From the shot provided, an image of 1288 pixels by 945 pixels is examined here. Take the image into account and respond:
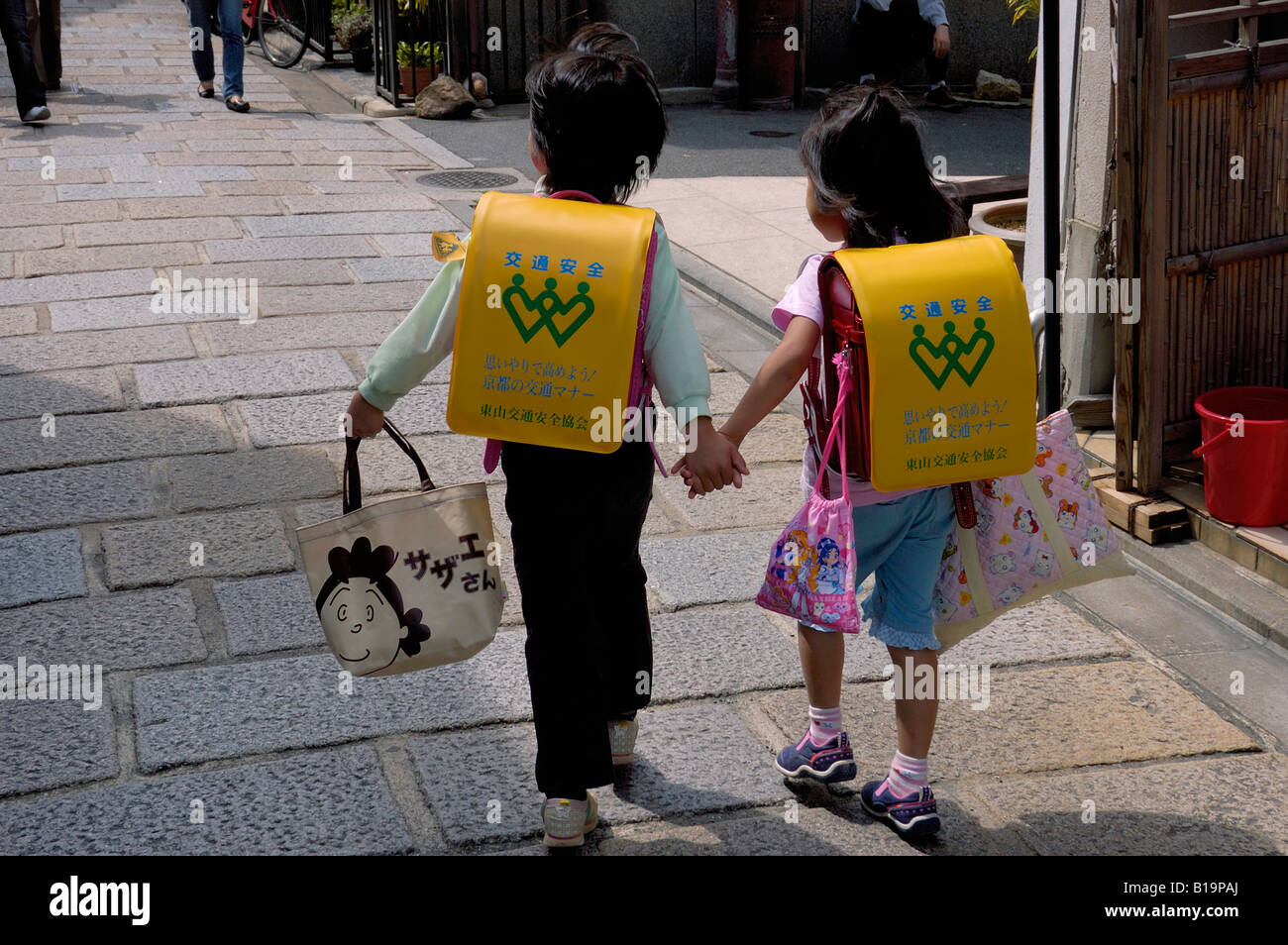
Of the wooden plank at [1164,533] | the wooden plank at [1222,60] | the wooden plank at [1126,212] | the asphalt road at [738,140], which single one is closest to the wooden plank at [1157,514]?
the wooden plank at [1164,533]

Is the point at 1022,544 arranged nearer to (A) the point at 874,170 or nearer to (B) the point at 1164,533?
(A) the point at 874,170

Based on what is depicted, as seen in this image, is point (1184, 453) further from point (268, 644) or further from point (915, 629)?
point (268, 644)

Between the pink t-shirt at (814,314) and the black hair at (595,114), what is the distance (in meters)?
0.35

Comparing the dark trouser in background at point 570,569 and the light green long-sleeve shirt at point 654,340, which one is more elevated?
the light green long-sleeve shirt at point 654,340

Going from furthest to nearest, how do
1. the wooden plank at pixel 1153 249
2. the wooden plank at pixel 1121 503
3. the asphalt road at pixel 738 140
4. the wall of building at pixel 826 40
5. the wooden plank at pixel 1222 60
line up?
the wall of building at pixel 826 40 → the asphalt road at pixel 738 140 → the wooden plank at pixel 1121 503 → the wooden plank at pixel 1222 60 → the wooden plank at pixel 1153 249

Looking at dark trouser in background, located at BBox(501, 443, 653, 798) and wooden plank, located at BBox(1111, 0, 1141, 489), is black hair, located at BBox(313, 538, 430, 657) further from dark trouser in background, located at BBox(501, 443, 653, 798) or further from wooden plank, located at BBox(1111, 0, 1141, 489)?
wooden plank, located at BBox(1111, 0, 1141, 489)

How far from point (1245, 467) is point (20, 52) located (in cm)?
871

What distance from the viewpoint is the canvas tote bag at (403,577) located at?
2432mm

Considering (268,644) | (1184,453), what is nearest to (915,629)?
(268,644)

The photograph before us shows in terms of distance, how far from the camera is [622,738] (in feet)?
9.12

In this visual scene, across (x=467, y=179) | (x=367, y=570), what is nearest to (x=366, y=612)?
(x=367, y=570)

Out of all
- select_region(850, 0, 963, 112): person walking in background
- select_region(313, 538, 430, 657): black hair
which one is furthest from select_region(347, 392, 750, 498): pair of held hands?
select_region(850, 0, 963, 112): person walking in background

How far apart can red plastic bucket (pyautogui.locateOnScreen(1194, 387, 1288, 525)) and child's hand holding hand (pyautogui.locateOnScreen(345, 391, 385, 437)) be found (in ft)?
7.86

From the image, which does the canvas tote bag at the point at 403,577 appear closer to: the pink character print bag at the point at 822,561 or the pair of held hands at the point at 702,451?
the pair of held hands at the point at 702,451
